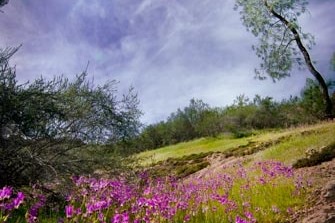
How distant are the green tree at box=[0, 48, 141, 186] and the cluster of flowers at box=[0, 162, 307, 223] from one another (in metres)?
0.78

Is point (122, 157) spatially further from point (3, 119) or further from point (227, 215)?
point (227, 215)

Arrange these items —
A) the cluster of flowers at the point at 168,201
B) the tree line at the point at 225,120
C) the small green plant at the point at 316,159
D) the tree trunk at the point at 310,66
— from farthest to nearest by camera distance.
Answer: the tree line at the point at 225,120 < the tree trunk at the point at 310,66 < the small green plant at the point at 316,159 < the cluster of flowers at the point at 168,201

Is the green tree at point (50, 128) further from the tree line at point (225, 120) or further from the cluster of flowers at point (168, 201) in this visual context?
the tree line at point (225, 120)

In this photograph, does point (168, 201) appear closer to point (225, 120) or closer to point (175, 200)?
point (175, 200)

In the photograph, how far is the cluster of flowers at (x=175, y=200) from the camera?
4.36 meters

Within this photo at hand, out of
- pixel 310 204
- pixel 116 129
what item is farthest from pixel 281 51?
pixel 310 204

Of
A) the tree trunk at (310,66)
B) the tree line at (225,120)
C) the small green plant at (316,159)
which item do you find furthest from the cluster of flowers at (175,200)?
the tree line at (225,120)

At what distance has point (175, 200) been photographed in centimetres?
525

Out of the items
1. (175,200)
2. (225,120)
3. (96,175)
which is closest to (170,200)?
(175,200)

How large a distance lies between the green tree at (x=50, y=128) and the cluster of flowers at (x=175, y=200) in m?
0.78

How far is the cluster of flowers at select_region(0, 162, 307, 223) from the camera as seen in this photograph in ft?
14.3

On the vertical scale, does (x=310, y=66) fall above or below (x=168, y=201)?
above

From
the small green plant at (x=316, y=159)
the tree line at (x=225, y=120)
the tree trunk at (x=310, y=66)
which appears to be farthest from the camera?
the tree line at (x=225, y=120)

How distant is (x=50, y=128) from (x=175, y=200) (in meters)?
3.40
